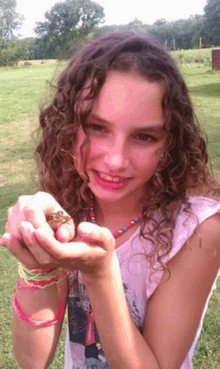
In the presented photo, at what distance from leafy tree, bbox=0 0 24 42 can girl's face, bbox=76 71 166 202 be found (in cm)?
6971

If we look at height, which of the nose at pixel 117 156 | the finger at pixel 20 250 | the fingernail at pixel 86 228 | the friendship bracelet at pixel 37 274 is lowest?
the friendship bracelet at pixel 37 274

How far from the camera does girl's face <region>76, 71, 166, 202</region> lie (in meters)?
1.21

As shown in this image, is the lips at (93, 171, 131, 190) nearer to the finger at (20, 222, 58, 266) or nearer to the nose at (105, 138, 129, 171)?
the nose at (105, 138, 129, 171)

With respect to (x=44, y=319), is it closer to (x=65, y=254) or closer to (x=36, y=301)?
(x=36, y=301)

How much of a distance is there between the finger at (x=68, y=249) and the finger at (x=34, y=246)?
0.6 inches

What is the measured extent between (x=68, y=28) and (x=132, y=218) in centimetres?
6766

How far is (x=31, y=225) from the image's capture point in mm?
877

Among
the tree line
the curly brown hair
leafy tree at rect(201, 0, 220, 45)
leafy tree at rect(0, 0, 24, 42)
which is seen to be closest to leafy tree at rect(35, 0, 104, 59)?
the tree line

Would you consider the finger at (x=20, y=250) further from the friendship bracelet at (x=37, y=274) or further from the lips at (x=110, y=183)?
the lips at (x=110, y=183)

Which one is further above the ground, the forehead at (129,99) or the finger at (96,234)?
the forehead at (129,99)

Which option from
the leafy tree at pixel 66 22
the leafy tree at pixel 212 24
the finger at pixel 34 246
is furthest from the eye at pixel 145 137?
the leafy tree at pixel 66 22

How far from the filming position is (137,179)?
4.23 ft

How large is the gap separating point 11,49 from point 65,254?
195 feet

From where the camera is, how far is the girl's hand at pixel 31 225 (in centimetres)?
89
